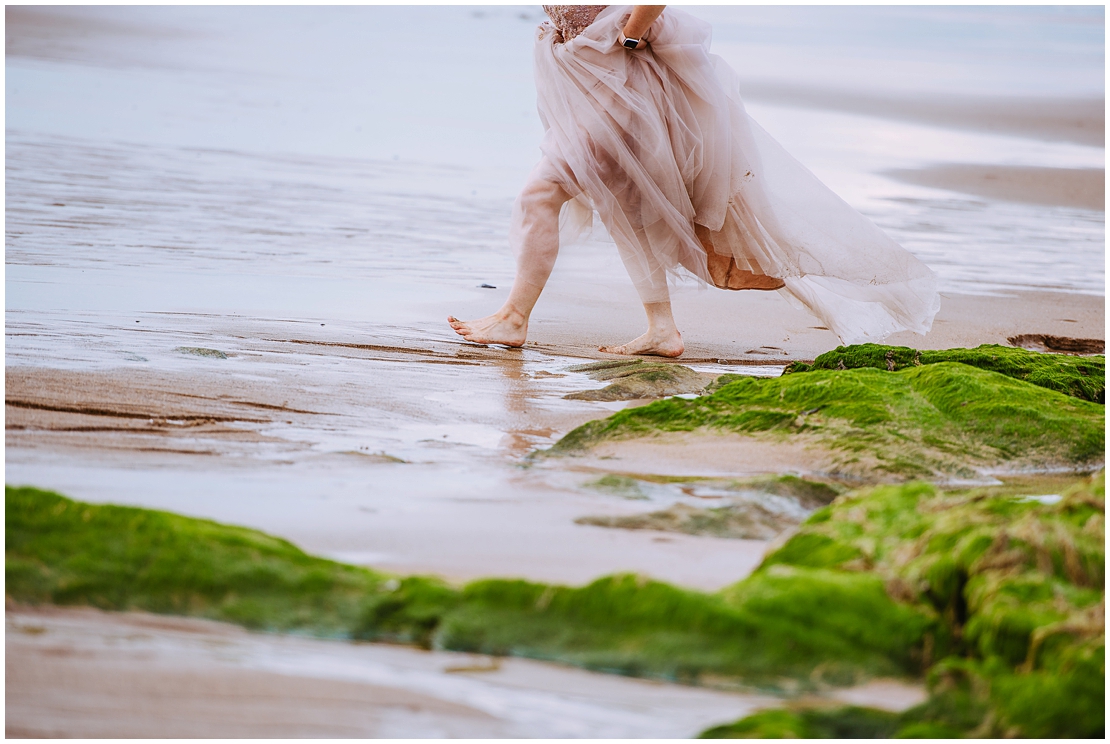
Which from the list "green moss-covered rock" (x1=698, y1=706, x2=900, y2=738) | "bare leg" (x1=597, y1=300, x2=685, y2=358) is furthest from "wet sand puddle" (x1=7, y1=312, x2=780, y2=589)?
"green moss-covered rock" (x1=698, y1=706, x2=900, y2=738)

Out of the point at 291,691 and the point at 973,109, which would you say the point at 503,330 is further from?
the point at 973,109

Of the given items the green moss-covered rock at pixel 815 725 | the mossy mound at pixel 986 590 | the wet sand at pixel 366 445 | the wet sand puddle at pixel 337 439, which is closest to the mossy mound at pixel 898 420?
the wet sand at pixel 366 445

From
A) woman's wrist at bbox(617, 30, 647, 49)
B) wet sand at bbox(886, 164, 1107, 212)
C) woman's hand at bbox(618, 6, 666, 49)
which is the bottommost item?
woman's wrist at bbox(617, 30, 647, 49)

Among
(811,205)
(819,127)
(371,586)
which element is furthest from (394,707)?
(819,127)

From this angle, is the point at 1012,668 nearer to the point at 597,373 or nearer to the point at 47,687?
→ the point at 47,687

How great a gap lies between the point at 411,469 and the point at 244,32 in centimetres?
2526

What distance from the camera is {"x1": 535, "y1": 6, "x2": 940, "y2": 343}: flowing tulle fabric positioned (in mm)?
4641

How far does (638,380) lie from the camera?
13.9 feet

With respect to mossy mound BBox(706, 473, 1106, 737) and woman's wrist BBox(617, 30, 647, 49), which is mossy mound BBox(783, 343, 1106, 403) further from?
mossy mound BBox(706, 473, 1106, 737)

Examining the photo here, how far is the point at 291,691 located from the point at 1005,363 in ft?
10.2

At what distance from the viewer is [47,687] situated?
175 cm

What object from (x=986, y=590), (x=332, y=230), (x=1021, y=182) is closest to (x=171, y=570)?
(x=986, y=590)

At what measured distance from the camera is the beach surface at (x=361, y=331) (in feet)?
6.30

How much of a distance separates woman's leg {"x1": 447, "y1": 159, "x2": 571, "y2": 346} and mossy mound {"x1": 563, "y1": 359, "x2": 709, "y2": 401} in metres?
0.40
